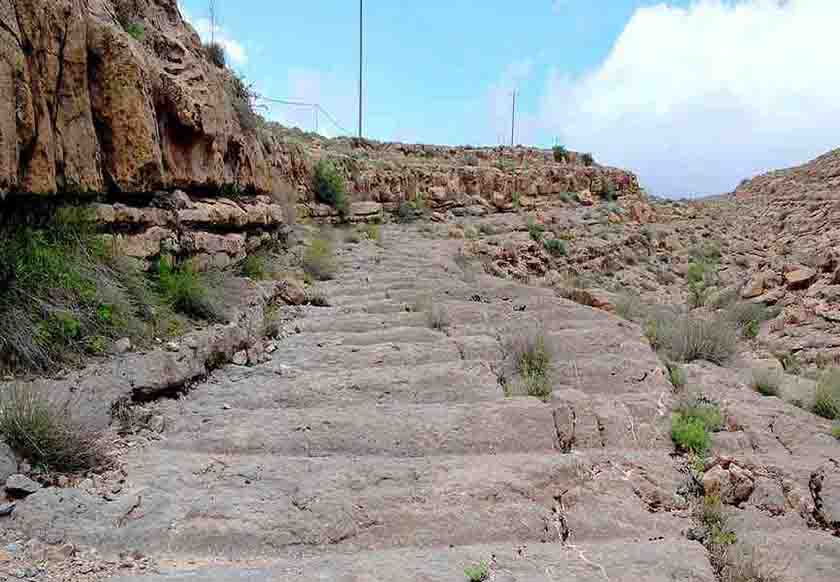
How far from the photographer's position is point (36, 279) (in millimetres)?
3719

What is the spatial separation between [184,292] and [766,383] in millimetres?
5282

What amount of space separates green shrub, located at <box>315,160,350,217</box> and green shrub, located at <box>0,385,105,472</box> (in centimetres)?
1052

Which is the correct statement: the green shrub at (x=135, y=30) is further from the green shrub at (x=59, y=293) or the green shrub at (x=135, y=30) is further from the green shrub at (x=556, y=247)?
the green shrub at (x=556, y=247)

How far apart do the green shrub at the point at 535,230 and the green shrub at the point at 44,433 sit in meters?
12.8

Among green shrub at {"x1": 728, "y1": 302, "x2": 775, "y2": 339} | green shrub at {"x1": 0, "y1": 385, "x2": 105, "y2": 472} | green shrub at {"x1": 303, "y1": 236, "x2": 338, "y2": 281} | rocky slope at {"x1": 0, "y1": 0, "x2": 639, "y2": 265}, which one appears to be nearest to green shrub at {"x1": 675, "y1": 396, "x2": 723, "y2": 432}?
green shrub at {"x1": 0, "y1": 385, "x2": 105, "y2": 472}

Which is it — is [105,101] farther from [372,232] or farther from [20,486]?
[372,232]

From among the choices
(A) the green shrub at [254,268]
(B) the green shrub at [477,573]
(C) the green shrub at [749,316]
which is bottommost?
(B) the green shrub at [477,573]

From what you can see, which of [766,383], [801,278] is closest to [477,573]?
[766,383]

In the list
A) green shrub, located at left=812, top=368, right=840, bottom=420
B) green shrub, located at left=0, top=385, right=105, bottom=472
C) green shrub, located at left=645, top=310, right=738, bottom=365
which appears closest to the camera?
green shrub, located at left=0, top=385, right=105, bottom=472

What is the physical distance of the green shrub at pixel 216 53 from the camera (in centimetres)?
828

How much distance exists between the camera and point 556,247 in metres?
14.5

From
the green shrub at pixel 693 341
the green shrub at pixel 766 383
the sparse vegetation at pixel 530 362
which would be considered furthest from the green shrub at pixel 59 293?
the green shrub at pixel 766 383

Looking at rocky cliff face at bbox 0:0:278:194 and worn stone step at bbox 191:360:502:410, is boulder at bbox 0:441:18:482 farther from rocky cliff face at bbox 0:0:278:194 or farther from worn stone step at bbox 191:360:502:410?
rocky cliff face at bbox 0:0:278:194

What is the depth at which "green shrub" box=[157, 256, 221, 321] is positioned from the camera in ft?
16.6
